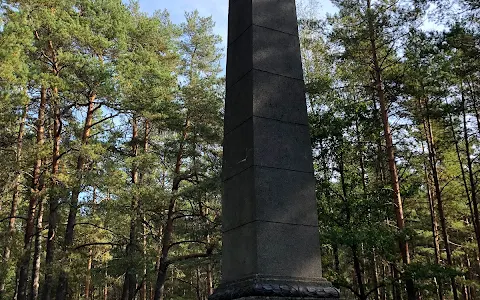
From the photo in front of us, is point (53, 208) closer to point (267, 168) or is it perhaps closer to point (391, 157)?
point (391, 157)

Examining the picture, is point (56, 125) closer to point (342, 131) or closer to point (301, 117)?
point (342, 131)

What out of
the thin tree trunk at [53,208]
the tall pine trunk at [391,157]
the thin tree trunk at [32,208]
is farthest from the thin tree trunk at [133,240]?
the tall pine trunk at [391,157]

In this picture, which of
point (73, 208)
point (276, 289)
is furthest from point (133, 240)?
point (276, 289)

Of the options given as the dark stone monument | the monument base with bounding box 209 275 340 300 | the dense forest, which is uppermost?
the dense forest

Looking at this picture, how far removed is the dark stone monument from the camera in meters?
3.55

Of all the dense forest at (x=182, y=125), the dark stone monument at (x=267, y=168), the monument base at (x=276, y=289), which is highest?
the dense forest at (x=182, y=125)

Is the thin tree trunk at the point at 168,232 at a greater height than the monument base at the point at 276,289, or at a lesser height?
greater

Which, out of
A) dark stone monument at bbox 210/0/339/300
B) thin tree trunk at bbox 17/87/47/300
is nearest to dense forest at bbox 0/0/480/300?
thin tree trunk at bbox 17/87/47/300

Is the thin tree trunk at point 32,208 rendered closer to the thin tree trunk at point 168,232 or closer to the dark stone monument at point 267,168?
the thin tree trunk at point 168,232

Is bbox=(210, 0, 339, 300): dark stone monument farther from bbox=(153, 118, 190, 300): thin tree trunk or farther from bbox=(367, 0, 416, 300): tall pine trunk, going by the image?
bbox=(153, 118, 190, 300): thin tree trunk

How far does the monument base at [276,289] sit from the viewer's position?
10.7 ft

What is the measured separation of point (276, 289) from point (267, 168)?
40.9 inches

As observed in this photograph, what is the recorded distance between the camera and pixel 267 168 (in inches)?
151

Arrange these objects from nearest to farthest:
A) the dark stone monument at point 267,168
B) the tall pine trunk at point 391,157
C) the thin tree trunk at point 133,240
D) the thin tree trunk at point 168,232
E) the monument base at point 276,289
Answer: the monument base at point 276,289, the dark stone monument at point 267,168, the tall pine trunk at point 391,157, the thin tree trunk at point 133,240, the thin tree trunk at point 168,232
